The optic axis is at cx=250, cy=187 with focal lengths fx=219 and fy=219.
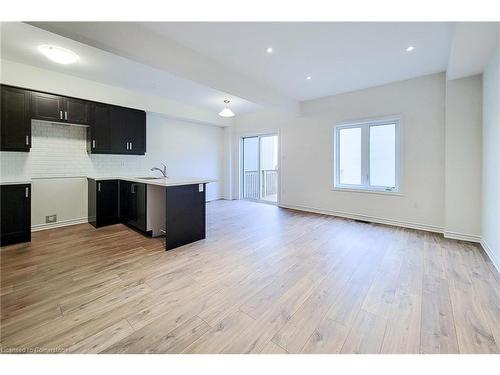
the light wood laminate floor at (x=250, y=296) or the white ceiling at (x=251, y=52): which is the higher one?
the white ceiling at (x=251, y=52)

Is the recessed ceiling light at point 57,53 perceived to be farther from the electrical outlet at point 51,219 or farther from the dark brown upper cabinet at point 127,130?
the electrical outlet at point 51,219

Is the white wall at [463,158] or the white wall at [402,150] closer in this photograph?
the white wall at [463,158]

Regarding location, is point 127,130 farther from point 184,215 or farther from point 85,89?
point 184,215

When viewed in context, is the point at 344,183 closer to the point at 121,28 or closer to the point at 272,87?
the point at 272,87

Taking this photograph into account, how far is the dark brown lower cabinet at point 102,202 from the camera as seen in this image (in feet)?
13.5

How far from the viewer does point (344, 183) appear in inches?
201

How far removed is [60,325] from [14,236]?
260 centimetres

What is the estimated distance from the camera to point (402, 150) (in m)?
4.18

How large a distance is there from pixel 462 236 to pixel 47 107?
7109 mm

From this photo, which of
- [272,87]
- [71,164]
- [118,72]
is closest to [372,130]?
[272,87]

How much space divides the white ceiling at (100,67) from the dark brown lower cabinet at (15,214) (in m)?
1.94

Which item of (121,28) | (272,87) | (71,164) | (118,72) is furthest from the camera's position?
(272,87)

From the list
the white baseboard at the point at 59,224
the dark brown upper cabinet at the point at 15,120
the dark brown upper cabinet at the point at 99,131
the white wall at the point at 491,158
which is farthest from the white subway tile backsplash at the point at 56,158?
the white wall at the point at 491,158

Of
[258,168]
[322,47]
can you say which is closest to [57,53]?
Result: [322,47]
